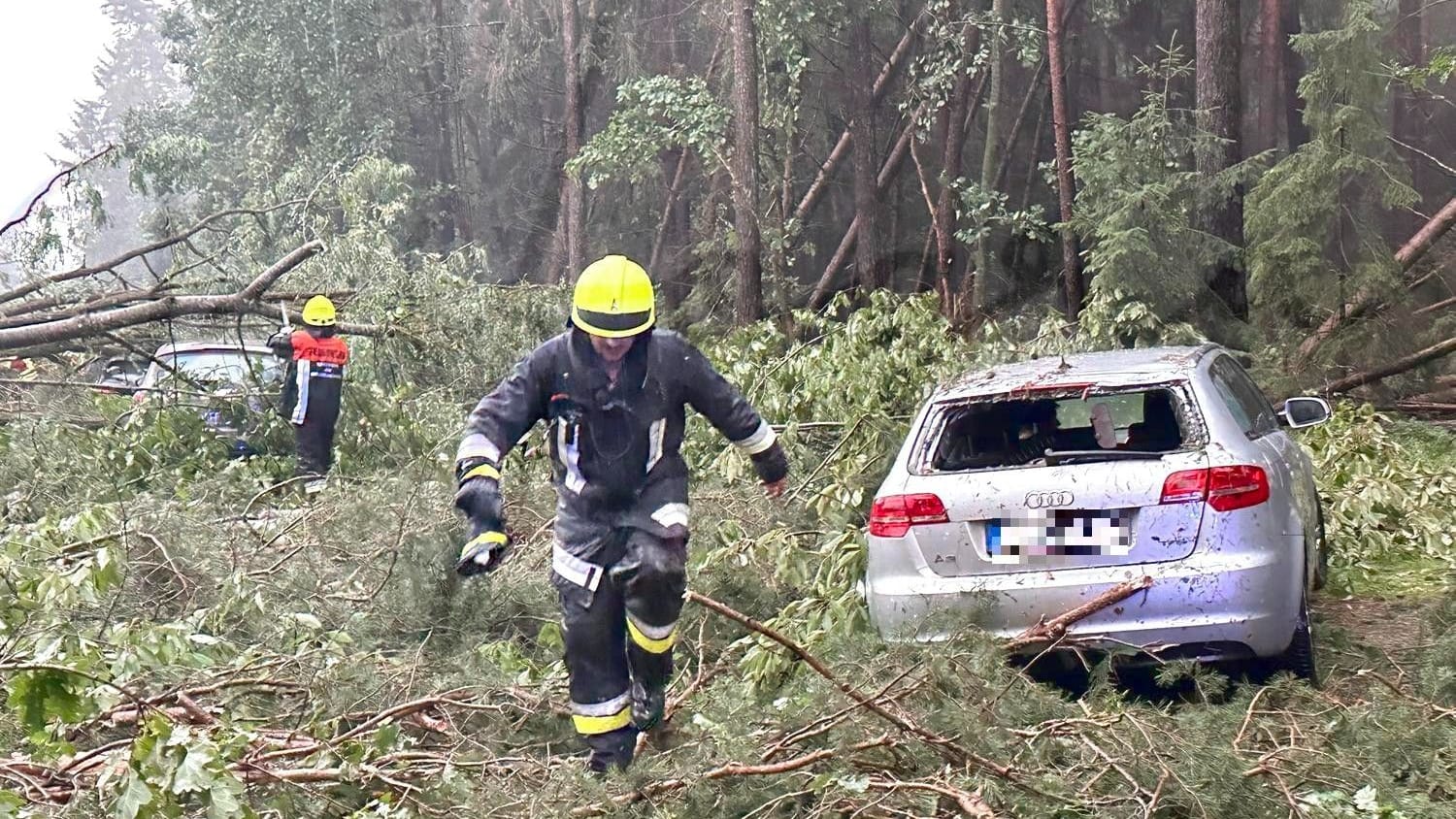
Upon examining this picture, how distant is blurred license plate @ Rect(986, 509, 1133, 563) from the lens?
4.91 meters

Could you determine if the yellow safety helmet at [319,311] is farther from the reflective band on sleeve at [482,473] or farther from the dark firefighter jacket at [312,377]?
the reflective band on sleeve at [482,473]

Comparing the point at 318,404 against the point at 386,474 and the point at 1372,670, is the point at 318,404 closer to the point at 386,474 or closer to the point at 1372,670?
the point at 386,474

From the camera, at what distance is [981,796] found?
12.6 feet

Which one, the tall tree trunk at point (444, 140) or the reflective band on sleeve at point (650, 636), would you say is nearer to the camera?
the reflective band on sleeve at point (650, 636)

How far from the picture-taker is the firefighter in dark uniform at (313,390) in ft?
34.4

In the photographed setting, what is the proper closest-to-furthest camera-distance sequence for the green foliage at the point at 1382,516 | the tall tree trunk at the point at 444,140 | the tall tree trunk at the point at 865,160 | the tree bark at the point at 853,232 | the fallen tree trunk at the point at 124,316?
the green foliage at the point at 1382,516
the fallen tree trunk at the point at 124,316
the tall tree trunk at the point at 865,160
the tree bark at the point at 853,232
the tall tree trunk at the point at 444,140

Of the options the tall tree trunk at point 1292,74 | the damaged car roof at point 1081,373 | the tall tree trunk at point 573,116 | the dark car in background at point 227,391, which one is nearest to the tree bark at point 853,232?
the tall tree trunk at point 573,116

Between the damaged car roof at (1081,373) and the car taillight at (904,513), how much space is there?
0.52 metres

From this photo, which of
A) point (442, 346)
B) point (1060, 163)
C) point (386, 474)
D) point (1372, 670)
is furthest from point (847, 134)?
point (1372, 670)

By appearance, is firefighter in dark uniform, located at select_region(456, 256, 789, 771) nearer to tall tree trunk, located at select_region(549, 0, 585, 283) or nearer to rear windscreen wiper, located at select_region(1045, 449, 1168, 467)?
rear windscreen wiper, located at select_region(1045, 449, 1168, 467)

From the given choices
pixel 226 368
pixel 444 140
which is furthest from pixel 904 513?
pixel 444 140

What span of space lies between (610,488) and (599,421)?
8.9 inches

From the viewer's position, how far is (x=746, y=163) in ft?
54.5

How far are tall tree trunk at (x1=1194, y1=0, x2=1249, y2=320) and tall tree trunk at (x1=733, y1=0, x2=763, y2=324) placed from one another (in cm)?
515
